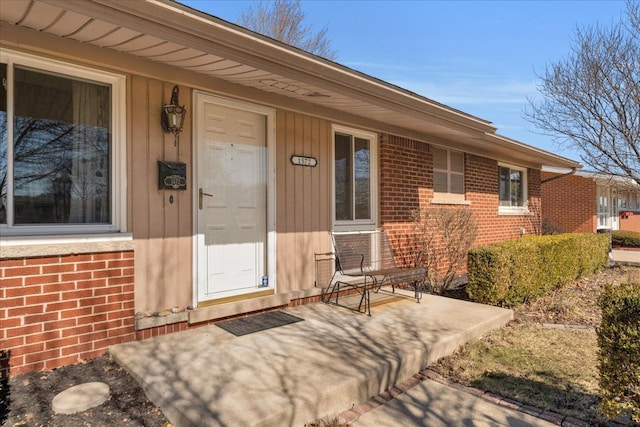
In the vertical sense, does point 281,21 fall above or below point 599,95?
above

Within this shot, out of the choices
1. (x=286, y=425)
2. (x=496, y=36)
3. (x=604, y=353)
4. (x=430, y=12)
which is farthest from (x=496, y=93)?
(x=286, y=425)

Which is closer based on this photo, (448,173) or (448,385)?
(448,385)

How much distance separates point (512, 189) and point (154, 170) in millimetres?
9621

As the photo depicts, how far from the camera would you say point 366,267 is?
233 inches

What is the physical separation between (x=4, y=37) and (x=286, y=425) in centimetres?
341

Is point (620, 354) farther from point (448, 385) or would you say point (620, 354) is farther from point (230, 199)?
point (230, 199)

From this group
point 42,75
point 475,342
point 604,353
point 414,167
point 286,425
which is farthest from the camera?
point 414,167

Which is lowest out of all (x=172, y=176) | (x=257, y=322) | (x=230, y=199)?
(x=257, y=322)

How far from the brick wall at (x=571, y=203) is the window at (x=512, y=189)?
6245mm

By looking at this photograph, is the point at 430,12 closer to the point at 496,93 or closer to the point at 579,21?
the point at 579,21

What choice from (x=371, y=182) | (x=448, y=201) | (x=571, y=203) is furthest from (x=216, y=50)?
(x=571, y=203)

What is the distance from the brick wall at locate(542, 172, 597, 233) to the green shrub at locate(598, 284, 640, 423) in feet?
50.8

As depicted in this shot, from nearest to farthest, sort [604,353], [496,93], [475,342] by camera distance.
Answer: [604,353] < [475,342] < [496,93]

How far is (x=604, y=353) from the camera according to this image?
263cm
